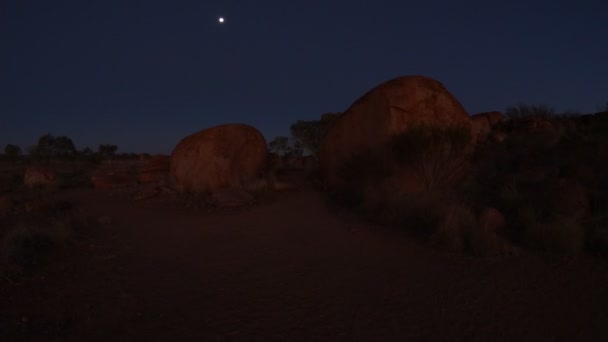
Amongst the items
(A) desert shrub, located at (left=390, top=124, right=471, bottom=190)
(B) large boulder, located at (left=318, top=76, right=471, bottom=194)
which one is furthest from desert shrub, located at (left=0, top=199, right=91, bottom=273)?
(A) desert shrub, located at (left=390, top=124, right=471, bottom=190)

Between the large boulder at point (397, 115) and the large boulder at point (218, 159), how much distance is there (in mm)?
3983

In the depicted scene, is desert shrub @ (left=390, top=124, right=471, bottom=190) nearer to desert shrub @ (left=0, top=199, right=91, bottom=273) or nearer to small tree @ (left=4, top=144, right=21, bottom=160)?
desert shrub @ (left=0, top=199, right=91, bottom=273)

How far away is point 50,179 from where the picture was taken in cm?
2020

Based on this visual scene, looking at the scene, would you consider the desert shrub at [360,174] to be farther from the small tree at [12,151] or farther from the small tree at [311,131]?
the small tree at [12,151]

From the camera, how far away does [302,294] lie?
491 centimetres

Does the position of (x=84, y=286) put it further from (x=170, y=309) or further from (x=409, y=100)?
(x=409, y=100)

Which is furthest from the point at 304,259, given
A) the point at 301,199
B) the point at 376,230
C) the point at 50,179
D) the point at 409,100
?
the point at 50,179

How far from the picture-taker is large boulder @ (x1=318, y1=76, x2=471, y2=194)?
1151cm

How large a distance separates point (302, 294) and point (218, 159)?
1018 centimetres

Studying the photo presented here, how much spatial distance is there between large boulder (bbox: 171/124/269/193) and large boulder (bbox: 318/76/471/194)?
3.98 meters

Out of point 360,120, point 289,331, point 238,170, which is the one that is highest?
point 360,120

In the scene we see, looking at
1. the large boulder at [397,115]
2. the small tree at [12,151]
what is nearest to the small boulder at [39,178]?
the large boulder at [397,115]

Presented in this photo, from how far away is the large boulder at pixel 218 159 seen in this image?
14.1 m

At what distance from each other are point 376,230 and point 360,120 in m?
5.54
